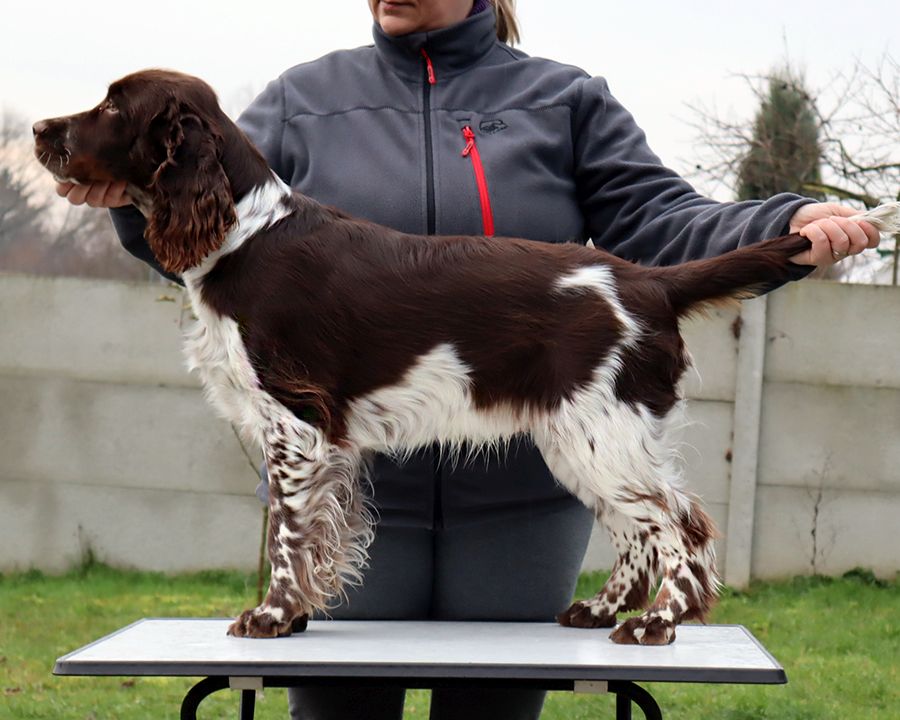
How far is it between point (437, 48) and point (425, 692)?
4107 mm

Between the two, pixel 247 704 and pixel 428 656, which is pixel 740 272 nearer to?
pixel 428 656

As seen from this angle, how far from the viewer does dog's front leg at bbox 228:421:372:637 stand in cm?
275

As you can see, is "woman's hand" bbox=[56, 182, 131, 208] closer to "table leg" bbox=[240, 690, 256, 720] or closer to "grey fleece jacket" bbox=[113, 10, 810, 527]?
"grey fleece jacket" bbox=[113, 10, 810, 527]

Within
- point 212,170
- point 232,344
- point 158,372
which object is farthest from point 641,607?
point 158,372

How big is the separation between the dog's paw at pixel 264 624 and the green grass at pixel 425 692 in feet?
11.0

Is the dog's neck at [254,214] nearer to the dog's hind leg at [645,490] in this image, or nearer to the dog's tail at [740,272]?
the dog's hind leg at [645,490]

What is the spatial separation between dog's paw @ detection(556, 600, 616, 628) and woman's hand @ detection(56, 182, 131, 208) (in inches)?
56.6

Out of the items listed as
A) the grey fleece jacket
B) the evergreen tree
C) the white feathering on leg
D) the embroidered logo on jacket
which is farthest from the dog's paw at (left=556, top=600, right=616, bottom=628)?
the evergreen tree

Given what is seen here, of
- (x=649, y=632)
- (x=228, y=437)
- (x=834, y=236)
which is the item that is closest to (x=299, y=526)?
(x=649, y=632)

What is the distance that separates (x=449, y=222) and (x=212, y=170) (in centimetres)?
69

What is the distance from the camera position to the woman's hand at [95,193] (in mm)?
2742

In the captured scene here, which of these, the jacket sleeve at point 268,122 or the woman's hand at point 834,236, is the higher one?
the jacket sleeve at point 268,122

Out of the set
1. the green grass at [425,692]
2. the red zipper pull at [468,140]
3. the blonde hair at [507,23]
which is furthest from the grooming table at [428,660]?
the green grass at [425,692]

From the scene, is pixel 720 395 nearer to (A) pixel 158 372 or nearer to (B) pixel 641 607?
(A) pixel 158 372
